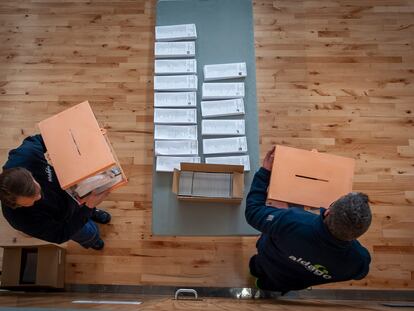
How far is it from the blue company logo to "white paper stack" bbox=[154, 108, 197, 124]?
1015 millimetres

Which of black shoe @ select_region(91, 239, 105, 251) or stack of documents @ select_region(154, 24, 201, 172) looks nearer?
stack of documents @ select_region(154, 24, 201, 172)

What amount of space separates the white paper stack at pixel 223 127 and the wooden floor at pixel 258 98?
0.74 metres

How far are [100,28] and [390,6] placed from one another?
2.48m

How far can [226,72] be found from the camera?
95.2 inches

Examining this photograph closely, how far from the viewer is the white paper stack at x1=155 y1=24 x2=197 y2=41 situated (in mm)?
2514

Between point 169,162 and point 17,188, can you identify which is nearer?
point 17,188

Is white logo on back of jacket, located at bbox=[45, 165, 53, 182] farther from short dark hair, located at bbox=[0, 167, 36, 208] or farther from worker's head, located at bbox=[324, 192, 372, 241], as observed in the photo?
worker's head, located at bbox=[324, 192, 372, 241]

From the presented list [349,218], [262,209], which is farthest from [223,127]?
[349,218]

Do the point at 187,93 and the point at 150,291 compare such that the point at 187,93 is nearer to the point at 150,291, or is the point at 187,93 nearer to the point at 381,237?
the point at 150,291

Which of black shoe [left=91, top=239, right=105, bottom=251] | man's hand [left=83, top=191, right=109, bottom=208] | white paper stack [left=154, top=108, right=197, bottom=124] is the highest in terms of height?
white paper stack [left=154, top=108, right=197, bottom=124]

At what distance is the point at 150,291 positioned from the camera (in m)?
2.70

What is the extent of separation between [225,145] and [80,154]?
813mm

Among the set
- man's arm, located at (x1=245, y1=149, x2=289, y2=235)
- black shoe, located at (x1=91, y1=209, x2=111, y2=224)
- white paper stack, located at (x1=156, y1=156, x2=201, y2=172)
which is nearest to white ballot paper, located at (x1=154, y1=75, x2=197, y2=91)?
white paper stack, located at (x1=156, y1=156, x2=201, y2=172)

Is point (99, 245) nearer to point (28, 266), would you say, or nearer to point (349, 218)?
point (28, 266)
